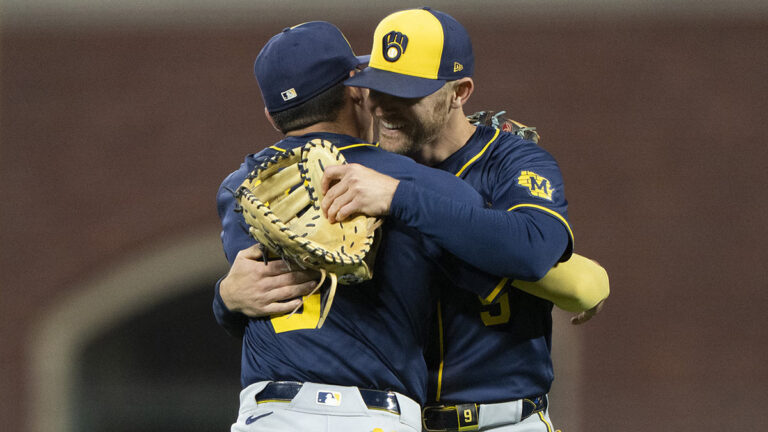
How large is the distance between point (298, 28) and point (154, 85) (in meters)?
3.89

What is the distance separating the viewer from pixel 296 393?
2.61 metres

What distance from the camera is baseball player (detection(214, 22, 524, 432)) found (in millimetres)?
2588

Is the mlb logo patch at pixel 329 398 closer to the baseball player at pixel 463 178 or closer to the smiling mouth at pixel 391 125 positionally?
the baseball player at pixel 463 178

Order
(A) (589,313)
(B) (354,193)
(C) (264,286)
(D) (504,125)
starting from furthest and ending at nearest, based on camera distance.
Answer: (D) (504,125), (A) (589,313), (C) (264,286), (B) (354,193)

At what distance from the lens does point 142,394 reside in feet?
24.3

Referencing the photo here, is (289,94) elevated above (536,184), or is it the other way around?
(289,94)

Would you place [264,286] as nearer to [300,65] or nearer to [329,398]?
[329,398]

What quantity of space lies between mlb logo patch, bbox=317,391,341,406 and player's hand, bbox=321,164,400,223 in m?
0.45

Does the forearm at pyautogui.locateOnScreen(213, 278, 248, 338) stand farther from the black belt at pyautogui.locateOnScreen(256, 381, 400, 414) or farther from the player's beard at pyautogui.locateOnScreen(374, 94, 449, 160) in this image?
the player's beard at pyautogui.locateOnScreen(374, 94, 449, 160)

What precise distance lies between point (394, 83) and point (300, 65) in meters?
0.31

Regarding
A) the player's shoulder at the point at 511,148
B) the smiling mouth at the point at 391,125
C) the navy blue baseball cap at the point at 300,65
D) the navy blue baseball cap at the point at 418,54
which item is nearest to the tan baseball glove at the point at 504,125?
the player's shoulder at the point at 511,148

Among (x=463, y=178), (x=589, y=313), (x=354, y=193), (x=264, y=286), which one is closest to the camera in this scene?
(x=354, y=193)

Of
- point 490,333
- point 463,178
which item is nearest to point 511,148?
point 463,178

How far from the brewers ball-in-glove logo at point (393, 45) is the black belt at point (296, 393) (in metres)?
0.98
